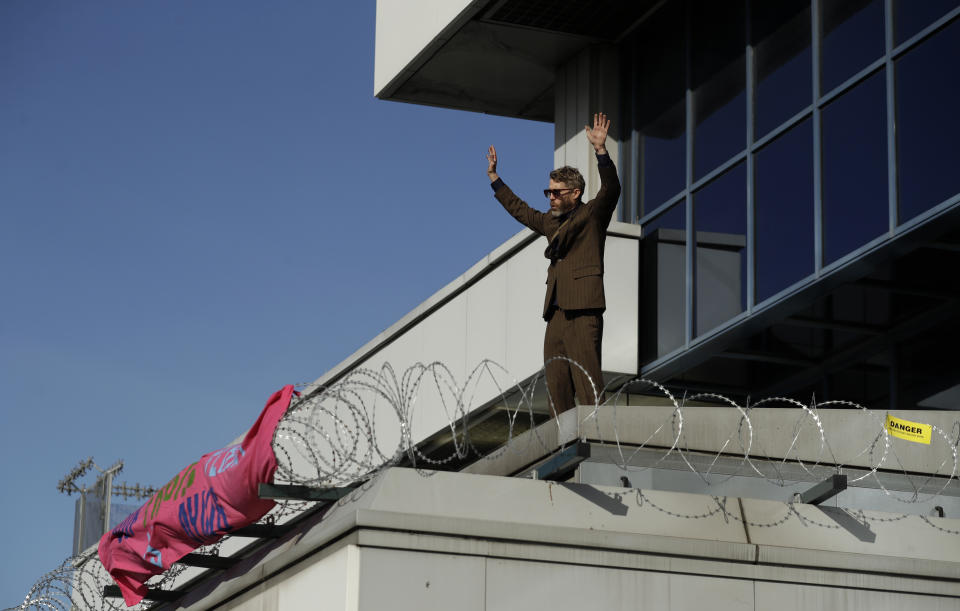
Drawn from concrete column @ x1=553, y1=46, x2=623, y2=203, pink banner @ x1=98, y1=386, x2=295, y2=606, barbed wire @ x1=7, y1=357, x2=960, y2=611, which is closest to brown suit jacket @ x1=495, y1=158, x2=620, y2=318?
barbed wire @ x1=7, y1=357, x2=960, y2=611

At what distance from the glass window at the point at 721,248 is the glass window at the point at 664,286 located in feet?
0.85

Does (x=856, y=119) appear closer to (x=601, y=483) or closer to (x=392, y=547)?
(x=601, y=483)

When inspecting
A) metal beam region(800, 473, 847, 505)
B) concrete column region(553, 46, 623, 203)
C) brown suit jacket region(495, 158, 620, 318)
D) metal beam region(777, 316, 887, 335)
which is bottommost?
metal beam region(800, 473, 847, 505)

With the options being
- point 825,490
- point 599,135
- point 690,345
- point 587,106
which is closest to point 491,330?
point 690,345

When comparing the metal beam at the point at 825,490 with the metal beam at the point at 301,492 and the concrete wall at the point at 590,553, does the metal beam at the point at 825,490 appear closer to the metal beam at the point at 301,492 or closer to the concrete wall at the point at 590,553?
the concrete wall at the point at 590,553

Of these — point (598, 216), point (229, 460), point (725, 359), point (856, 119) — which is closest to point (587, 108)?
point (725, 359)

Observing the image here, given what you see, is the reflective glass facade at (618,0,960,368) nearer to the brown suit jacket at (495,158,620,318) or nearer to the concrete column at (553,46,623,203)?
the concrete column at (553,46,623,203)

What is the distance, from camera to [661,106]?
17156mm

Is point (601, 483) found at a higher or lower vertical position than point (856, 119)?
lower

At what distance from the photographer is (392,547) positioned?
8734 mm

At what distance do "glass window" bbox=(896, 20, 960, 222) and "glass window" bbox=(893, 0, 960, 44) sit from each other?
0.17m

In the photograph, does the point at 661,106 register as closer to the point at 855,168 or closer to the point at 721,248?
the point at 721,248

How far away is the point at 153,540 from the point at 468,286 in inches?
273

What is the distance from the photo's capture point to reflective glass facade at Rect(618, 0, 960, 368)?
12.9m
